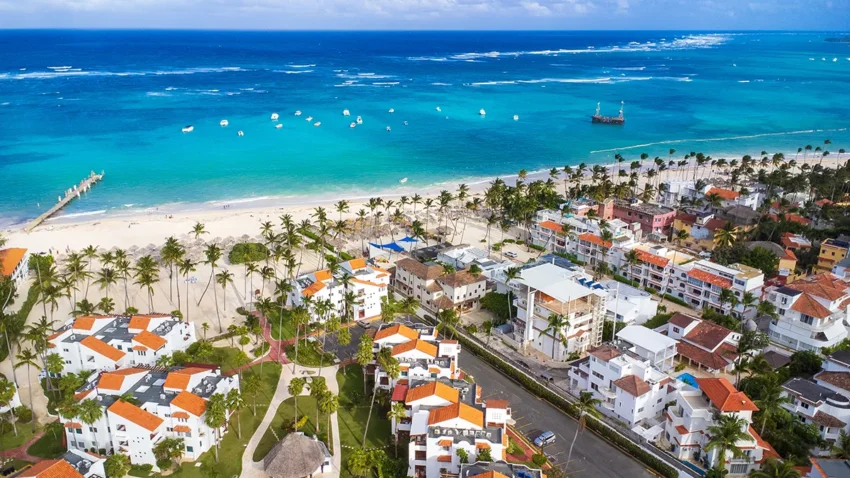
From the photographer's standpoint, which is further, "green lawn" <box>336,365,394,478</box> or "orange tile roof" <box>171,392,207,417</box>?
"green lawn" <box>336,365,394,478</box>

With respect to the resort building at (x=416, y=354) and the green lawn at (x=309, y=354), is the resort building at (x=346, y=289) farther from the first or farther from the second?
the resort building at (x=416, y=354)

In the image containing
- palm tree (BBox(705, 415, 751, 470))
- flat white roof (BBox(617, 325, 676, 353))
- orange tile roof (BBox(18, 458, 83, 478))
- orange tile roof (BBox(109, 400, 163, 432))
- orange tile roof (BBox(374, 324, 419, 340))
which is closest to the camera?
orange tile roof (BBox(18, 458, 83, 478))

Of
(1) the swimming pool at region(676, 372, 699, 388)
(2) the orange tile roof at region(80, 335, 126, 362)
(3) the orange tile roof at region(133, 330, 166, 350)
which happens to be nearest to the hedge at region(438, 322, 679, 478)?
(1) the swimming pool at region(676, 372, 699, 388)

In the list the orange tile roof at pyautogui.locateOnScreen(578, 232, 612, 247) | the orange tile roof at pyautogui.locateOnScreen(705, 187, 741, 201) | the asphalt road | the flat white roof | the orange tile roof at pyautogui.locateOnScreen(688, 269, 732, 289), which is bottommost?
the asphalt road

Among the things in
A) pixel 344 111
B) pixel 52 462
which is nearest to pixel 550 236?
pixel 52 462

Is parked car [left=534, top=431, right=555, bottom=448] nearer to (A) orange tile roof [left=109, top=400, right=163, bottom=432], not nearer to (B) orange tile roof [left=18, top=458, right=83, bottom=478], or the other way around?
(A) orange tile roof [left=109, top=400, right=163, bottom=432]

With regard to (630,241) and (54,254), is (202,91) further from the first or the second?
(630,241)
